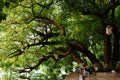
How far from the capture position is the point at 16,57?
1256 cm

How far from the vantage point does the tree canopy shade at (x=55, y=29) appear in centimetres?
1103

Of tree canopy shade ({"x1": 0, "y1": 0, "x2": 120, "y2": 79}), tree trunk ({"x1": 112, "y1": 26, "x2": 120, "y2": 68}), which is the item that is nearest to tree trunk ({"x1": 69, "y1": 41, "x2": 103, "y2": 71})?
tree canopy shade ({"x1": 0, "y1": 0, "x2": 120, "y2": 79})

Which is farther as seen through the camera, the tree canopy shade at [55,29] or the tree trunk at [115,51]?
the tree trunk at [115,51]

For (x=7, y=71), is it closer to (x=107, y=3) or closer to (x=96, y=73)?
(x=96, y=73)

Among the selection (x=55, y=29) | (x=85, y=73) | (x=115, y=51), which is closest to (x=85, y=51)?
(x=85, y=73)

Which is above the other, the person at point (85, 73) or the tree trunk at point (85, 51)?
the tree trunk at point (85, 51)

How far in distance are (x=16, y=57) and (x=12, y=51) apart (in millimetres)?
330

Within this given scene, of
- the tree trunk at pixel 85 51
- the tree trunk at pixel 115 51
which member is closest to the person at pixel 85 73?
the tree trunk at pixel 85 51

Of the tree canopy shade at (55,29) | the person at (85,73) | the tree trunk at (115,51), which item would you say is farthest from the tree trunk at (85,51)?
the tree trunk at (115,51)

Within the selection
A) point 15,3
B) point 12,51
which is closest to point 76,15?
point 15,3

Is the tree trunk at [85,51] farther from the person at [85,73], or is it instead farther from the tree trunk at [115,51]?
the tree trunk at [115,51]

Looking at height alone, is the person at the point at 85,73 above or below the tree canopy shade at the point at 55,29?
below

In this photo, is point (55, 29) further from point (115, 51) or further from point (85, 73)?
point (115, 51)

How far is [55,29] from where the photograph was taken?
13258 millimetres
